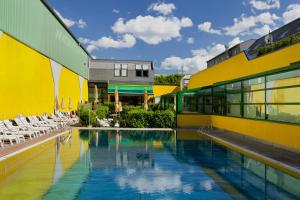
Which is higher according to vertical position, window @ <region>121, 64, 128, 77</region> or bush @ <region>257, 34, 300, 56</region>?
window @ <region>121, 64, 128, 77</region>

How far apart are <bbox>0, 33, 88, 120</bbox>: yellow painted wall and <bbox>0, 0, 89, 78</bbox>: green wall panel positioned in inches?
24.8

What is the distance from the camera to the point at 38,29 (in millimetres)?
23172

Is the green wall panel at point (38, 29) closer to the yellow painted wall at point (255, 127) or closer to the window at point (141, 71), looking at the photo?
the yellow painted wall at point (255, 127)

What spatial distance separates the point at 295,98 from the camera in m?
14.0

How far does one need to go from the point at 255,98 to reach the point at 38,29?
1636 cm

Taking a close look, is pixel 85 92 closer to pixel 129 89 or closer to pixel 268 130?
pixel 129 89

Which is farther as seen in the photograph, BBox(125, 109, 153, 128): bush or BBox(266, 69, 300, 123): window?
BBox(125, 109, 153, 128): bush

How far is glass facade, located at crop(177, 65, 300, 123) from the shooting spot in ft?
44.9

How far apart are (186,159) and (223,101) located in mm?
10212

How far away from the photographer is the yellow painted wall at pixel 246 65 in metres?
14.8

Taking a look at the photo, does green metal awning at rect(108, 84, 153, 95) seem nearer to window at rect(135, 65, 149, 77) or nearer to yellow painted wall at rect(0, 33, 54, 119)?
window at rect(135, 65, 149, 77)

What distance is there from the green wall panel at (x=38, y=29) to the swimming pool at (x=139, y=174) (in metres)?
7.93

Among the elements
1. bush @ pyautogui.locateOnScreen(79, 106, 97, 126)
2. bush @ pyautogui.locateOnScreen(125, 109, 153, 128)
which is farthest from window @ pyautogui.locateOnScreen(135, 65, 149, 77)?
bush @ pyautogui.locateOnScreen(125, 109, 153, 128)

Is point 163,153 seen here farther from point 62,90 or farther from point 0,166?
point 62,90
